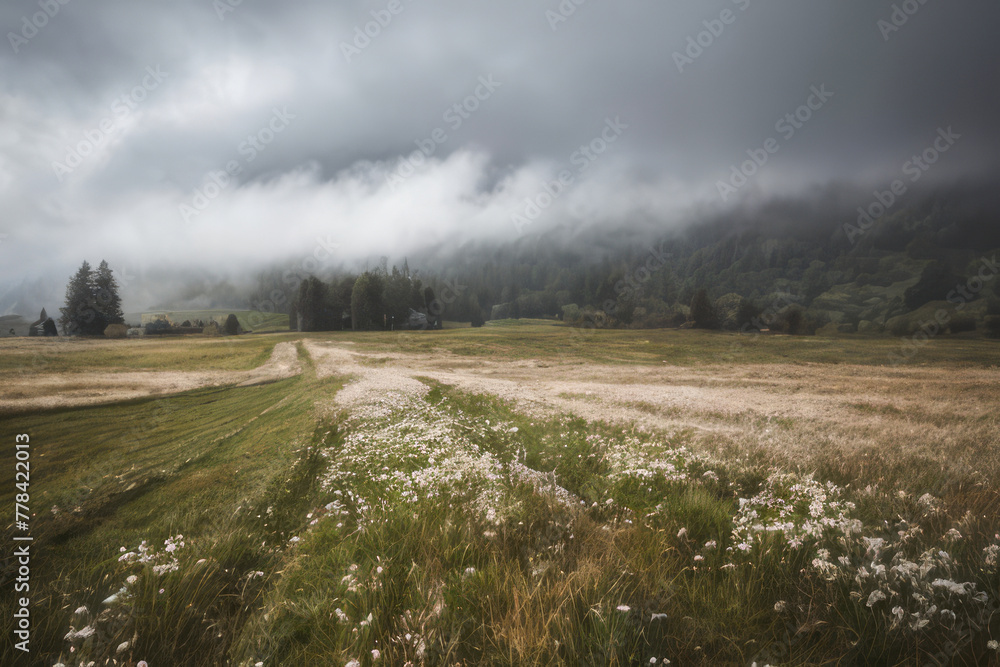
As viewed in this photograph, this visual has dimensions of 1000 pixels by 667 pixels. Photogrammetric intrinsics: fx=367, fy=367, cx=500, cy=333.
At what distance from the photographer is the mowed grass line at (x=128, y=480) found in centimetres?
337

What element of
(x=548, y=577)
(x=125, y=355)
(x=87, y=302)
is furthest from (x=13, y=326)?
(x=548, y=577)

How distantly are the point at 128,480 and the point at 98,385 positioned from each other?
12.5 ft

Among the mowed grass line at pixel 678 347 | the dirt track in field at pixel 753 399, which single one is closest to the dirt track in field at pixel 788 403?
the dirt track in field at pixel 753 399

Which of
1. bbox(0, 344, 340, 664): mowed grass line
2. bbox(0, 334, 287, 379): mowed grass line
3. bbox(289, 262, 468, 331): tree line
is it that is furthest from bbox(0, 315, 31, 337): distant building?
bbox(289, 262, 468, 331): tree line

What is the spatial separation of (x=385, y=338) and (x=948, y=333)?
1141 inches

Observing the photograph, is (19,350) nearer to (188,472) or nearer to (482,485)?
(188,472)

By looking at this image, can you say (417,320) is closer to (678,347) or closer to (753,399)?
(678,347)

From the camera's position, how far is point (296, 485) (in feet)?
18.4

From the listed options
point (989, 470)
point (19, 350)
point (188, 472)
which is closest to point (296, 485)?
point (188, 472)

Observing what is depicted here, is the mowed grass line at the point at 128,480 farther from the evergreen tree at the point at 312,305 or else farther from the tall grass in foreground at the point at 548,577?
the evergreen tree at the point at 312,305

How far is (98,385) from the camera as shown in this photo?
716cm

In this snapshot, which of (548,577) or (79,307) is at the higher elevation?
(79,307)

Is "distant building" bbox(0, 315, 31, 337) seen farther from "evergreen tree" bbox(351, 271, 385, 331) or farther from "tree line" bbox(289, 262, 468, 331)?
"evergreen tree" bbox(351, 271, 385, 331)

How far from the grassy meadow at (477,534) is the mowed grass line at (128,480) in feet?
0.11
